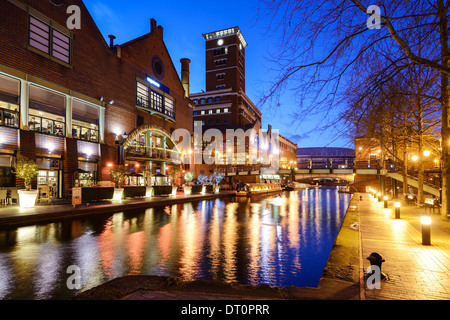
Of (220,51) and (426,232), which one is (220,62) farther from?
(426,232)

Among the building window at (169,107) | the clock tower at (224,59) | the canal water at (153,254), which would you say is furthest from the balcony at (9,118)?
the clock tower at (224,59)

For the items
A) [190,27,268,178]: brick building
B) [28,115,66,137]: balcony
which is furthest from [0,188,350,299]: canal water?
[190,27,268,178]: brick building

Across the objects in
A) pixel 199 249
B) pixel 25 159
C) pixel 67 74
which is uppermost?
pixel 67 74

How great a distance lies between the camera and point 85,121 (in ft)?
88.7

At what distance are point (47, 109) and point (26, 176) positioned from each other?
802 cm

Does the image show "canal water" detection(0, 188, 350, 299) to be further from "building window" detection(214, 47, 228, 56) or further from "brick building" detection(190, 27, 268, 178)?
"building window" detection(214, 47, 228, 56)

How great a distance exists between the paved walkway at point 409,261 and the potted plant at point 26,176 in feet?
58.8

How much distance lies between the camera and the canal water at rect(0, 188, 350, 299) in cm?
574

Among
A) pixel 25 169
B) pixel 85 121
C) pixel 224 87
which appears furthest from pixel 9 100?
pixel 224 87

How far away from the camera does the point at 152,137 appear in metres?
36.8

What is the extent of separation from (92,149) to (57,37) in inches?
380
